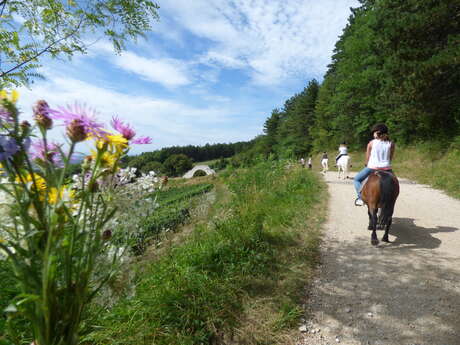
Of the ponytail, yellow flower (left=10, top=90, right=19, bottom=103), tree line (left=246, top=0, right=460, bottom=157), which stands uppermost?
tree line (left=246, top=0, right=460, bottom=157)

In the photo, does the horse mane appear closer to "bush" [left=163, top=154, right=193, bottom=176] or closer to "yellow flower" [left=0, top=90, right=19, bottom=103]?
"yellow flower" [left=0, top=90, right=19, bottom=103]

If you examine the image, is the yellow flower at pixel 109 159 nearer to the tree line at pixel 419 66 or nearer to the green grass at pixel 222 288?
the green grass at pixel 222 288

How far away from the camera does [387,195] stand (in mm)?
3943

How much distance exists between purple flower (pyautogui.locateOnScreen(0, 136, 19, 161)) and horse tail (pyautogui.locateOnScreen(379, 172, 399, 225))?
4.62 meters

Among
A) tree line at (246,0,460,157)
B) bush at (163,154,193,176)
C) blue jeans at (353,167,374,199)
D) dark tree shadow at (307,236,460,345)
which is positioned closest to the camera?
dark tree shadow at (307,236,460,345)

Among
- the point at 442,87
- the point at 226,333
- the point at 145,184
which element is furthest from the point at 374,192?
the point at 442,87

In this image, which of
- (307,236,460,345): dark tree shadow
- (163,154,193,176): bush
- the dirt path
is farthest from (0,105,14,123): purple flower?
(163,154,193,176): bush

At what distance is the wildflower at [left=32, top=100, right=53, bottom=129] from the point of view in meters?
0.63

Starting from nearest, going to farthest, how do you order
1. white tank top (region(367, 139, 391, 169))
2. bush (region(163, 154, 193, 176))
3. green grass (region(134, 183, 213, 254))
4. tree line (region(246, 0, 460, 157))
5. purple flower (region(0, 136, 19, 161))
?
purple flower (region(0, 136, 19, 161)), green grass (region(134, 183, 213, 254)), white tank top (region(367, 139, 391, 169)), tree line (region(246, 0, 460, 157)), bush (region(163, 154, 193, 176))

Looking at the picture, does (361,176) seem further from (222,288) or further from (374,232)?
(222,288)

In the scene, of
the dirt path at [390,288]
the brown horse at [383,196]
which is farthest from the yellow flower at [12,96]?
the brown horse at [383,196]

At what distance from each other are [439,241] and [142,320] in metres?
4.93

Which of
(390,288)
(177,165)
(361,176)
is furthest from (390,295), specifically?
(177,165)

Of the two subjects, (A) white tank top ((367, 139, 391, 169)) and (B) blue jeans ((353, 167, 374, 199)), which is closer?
(A) white tank top ((367, 139, 391, 169))
